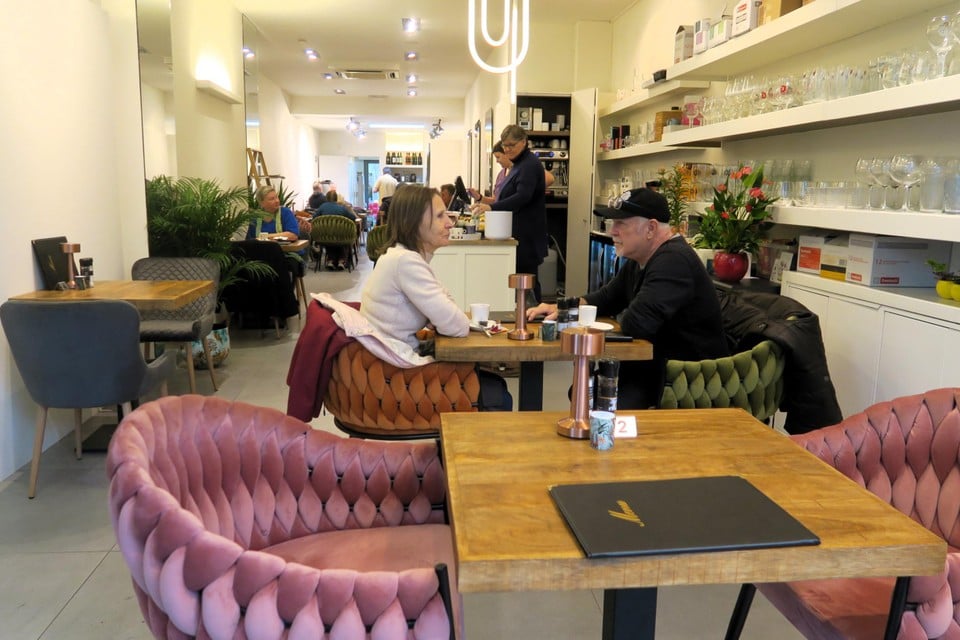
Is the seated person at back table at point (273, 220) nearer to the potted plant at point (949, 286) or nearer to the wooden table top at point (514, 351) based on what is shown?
the wooden table top at point (514, 351)

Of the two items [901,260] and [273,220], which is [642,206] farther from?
[273,220]

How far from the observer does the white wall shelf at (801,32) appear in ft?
10.1

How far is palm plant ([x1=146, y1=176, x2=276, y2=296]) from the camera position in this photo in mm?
4945

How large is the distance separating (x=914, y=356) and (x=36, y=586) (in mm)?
3197

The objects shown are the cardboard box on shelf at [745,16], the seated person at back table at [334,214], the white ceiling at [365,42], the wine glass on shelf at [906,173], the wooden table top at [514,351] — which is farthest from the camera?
the seated person at back table at [334,214]

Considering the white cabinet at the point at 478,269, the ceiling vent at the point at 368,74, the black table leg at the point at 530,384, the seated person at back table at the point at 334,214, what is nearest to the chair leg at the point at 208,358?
the white cabinet at the point at 478,269

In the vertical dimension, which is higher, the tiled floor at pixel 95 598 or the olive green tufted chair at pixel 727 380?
the olive green tufted chair at pixel 727 380

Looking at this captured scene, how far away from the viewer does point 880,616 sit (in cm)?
138

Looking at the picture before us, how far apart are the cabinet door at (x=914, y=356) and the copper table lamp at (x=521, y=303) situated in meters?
1.44

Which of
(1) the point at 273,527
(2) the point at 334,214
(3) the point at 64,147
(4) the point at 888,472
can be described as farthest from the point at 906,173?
(2) the point at 334,214

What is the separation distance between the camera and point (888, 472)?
1.73 metres

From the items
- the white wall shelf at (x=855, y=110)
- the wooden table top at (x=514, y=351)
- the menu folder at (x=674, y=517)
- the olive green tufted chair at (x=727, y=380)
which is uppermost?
the white wall shelf at (x=855, y=110)

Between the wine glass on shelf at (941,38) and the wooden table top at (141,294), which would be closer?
the wine glass on shelf at (941,38)

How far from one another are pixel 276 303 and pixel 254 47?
4.10m
